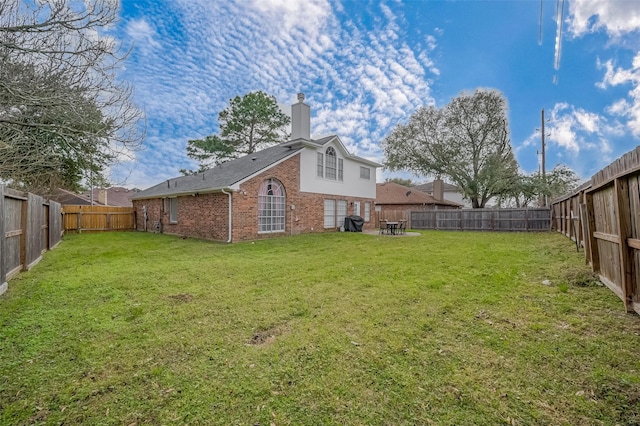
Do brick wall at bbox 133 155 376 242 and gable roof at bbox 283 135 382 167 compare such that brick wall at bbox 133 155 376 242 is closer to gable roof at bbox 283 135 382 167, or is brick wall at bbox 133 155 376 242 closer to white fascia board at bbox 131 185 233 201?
white fascia board at bbox 131 185 233 201

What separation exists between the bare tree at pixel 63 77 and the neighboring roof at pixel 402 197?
80.4 feet

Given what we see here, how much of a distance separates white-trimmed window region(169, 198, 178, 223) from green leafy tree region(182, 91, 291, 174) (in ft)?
37.2

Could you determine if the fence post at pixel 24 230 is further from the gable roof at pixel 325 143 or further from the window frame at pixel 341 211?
the window frame at pixel 341 211

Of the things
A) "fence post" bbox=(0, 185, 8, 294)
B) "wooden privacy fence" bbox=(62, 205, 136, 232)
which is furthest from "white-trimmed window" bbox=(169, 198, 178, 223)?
"fence post" bbox=(0, 185, 8, 294)

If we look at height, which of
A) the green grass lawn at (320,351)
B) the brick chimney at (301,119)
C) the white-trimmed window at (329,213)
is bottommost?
the green grass lawn at (320,351)

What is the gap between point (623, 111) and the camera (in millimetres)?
8617

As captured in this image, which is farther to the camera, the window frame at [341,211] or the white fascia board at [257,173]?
the window frame at [341,211]

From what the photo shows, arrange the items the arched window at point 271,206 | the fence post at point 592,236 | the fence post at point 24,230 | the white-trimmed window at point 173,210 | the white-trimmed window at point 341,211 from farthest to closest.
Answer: the white-trimmed window at point 341,211 < the white-trimmed window at point 173,210 < the arched window at point 271,206 < the fence post at point 24,230 < the fence post at point 592,236

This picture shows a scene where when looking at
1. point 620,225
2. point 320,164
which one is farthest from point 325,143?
point 620,225

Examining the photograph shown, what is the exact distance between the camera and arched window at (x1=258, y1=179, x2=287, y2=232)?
44.3 feet

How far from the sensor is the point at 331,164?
17125 millimetres

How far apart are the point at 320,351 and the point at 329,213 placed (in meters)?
14.2

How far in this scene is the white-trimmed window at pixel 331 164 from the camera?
1689 cm

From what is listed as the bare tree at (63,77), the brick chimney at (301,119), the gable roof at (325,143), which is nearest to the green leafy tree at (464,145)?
the gable roof at (325,143)
